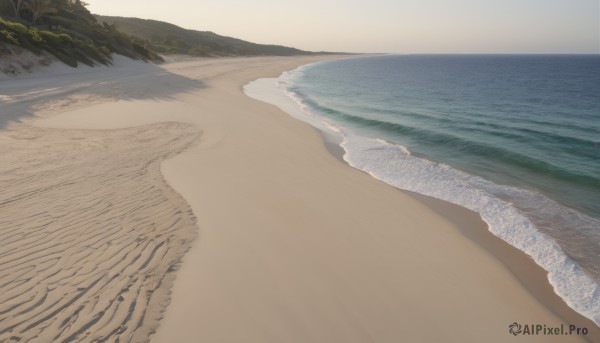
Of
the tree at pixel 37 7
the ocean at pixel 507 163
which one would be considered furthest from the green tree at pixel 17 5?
the ocean at pixel 507 163

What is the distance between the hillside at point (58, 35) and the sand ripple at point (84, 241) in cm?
2042

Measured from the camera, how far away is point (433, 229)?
800cm

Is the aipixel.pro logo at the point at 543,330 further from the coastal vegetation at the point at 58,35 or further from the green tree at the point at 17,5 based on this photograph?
the green tree at the point at 17,5

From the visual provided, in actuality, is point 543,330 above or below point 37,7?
below

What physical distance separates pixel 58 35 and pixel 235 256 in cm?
3447

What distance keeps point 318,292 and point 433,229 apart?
3.83m

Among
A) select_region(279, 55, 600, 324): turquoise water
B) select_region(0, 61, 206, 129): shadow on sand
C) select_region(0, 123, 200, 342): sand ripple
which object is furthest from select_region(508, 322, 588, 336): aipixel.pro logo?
select_region(0, 61, 206, 129): shadow on sand

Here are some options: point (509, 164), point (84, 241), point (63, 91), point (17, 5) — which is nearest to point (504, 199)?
point (509, 164)

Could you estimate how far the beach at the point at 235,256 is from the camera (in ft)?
15.5

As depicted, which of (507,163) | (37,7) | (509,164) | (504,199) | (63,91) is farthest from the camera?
(37,7)

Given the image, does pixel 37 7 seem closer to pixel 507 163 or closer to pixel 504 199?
pixel 507 163

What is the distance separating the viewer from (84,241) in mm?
6082

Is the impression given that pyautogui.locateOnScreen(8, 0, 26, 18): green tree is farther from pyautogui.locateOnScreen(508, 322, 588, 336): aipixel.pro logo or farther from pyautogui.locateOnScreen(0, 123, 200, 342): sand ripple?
pyautogui.locateOnScreen(508, 322, 588, 336): aipixel.pro logo

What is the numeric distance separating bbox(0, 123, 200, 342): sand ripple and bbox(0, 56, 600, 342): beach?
0.08 ft
